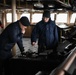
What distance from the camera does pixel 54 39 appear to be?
5199mm

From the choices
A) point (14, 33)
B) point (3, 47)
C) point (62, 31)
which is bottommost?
point (62, 31)

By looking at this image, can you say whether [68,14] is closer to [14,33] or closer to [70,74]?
[14,33]

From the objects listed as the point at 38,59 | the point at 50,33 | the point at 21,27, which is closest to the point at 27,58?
the point at 38,59

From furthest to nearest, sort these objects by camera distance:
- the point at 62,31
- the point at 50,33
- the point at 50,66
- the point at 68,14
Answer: the point at 68,14 → the point at 62,31 → the point at 50,33 → the point at 50,66

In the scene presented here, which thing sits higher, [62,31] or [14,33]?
[14,33]

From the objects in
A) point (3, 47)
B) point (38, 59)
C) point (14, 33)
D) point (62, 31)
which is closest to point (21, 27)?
point (14, 33)

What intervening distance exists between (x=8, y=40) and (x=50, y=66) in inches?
41.2

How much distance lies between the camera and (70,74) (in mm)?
1446

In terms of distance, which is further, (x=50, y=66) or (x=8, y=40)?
(x=8, y=40)

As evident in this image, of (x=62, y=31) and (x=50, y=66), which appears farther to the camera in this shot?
(x=62, y=31)

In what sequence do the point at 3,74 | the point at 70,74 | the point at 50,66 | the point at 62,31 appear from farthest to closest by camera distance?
the point at 62,31, the point at 3,74, the point at 50,66, the point at 70,74

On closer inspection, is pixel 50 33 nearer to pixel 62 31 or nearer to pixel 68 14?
pixel 62 31

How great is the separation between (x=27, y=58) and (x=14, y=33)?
605 millimetres

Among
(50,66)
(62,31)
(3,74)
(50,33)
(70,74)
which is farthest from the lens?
(62,31)
